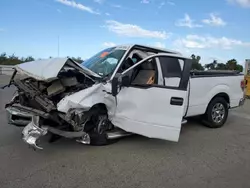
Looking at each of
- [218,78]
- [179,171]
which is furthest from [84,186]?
[218,78]

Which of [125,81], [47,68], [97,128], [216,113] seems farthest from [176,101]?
[216,113]

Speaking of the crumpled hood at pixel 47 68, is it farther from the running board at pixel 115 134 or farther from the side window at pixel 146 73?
the running board at pixel 115 134

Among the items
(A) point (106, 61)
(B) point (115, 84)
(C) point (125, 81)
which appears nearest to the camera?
(B) point (115, 84)

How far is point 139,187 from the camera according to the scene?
11.7 ft

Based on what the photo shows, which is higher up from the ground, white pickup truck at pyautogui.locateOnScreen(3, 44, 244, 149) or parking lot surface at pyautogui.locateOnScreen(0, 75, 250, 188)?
white pickup truck at pyautogui.locateOnScreen(3, 44, 244, 149)

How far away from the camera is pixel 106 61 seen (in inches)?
218

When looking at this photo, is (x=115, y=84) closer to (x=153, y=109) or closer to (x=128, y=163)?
(x=153, y=109)

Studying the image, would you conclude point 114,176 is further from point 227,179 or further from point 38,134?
point 227,179

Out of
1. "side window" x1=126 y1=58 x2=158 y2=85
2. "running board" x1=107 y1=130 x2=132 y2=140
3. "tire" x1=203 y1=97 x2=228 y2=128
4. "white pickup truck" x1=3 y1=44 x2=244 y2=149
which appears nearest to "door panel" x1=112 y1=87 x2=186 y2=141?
"white pickup truck" x1=3 y1=44 x2=244 y2=149

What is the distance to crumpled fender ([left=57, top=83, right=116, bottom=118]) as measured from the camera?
4262mm

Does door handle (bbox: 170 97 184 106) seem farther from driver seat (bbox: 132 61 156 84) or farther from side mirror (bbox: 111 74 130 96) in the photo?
side mirror (bbox: 111 74 130 96)

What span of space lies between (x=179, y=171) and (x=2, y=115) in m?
5.65

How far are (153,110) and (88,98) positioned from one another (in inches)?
50.2

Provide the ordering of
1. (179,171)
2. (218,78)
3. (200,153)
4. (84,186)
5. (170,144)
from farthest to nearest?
1. (218,78)
2. (170,144)
3. (200,153)
4. (179,171)
5. (84,186)
